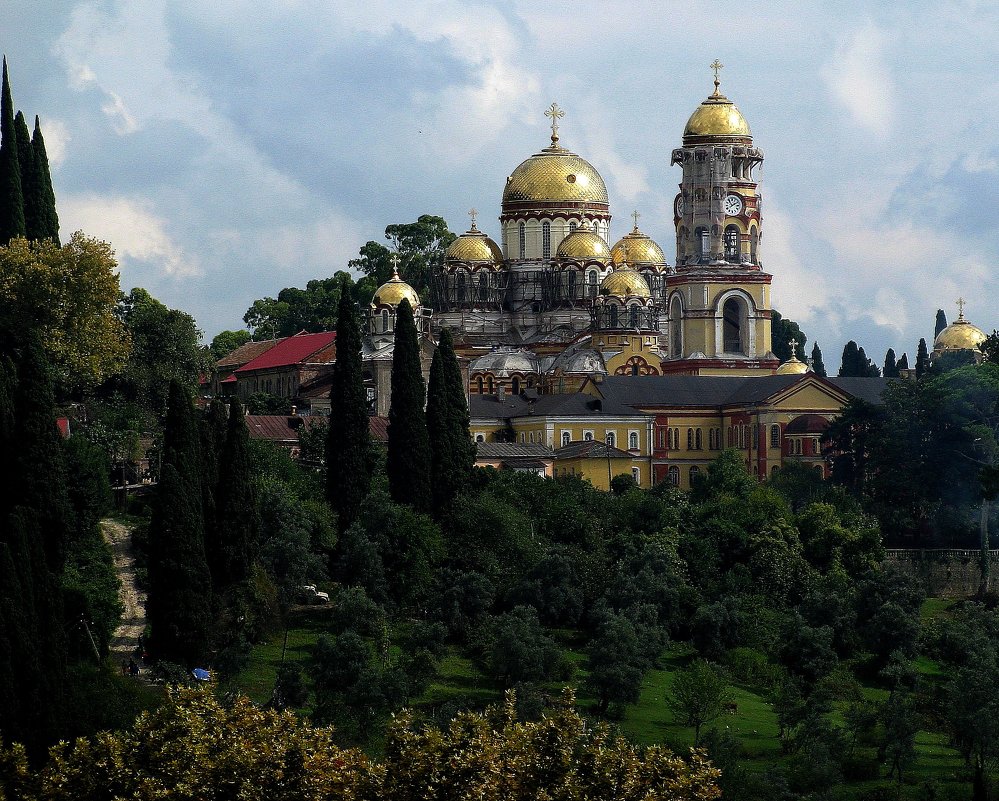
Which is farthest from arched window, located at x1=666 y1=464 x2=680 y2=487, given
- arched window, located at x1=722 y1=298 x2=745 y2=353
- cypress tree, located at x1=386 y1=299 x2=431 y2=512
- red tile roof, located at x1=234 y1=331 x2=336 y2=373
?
cypress tree, located at x1=386 y1=299 x2=431 y2=512

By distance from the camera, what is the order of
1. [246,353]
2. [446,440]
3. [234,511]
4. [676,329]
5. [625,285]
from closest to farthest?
[234,511] → [446,440] → [625,285] → [676,329] → [246,353]

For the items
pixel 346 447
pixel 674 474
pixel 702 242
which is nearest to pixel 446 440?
pixel 346 447

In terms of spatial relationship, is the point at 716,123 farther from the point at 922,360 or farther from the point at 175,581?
the point at 175,581

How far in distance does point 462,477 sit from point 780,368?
4212cm

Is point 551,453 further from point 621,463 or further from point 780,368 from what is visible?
point 780,368

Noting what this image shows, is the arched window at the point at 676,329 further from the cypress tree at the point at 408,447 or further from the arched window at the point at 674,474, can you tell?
the cypress tree at the point at 408,447

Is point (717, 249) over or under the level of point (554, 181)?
under

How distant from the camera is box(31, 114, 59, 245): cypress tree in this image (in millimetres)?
71125

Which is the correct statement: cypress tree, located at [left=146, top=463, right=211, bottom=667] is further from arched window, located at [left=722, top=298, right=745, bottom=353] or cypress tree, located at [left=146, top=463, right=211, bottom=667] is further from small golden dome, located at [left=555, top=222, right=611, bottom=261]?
small golden dome, located at [left=555, top=222, right=611, bottom=261]

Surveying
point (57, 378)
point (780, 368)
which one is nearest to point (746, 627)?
point (57, 378)

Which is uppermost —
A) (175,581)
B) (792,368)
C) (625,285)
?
(625,285)

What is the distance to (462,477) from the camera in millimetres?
67250

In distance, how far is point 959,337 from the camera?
112062mm

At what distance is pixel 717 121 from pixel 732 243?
5861 mm
